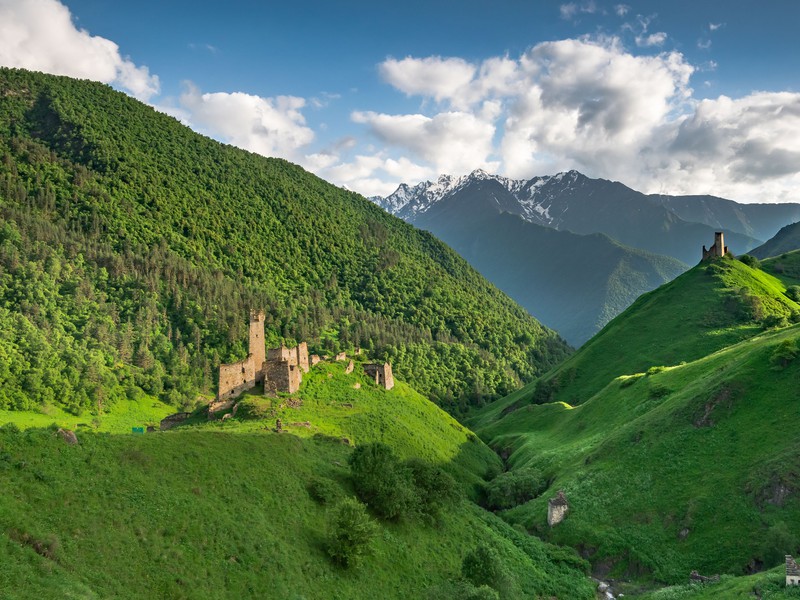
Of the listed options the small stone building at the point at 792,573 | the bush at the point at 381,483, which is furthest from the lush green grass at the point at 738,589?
the bush at the point at 381,483

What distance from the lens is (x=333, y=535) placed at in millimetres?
40781

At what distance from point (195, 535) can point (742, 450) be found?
59420 millimetres

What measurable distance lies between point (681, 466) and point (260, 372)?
55.5 m

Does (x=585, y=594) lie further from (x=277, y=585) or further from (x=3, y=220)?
(x=3, y=220)

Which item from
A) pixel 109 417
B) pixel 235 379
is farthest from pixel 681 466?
pixel 109 417

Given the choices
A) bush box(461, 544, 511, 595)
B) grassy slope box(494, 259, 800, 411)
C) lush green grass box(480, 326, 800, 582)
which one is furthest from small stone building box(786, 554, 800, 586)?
grassy slope box(494, 259, 800, 411)

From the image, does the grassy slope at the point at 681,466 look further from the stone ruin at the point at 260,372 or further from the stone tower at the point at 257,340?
the stone tower at the point at 257,340

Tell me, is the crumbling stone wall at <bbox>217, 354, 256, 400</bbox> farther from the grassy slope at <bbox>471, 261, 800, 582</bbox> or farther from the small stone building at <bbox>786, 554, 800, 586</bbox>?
the small stone building at <bbox>786, 554, 800, 586</bbox>

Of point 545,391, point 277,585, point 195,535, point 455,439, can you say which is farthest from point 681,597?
point 545,391

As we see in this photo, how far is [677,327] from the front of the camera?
441 feet

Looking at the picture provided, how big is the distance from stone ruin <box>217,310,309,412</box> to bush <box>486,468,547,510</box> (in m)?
32.6

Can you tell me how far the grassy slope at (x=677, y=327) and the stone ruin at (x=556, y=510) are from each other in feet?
225

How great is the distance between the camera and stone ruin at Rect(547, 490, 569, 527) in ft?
214

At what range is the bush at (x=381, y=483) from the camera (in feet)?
162
